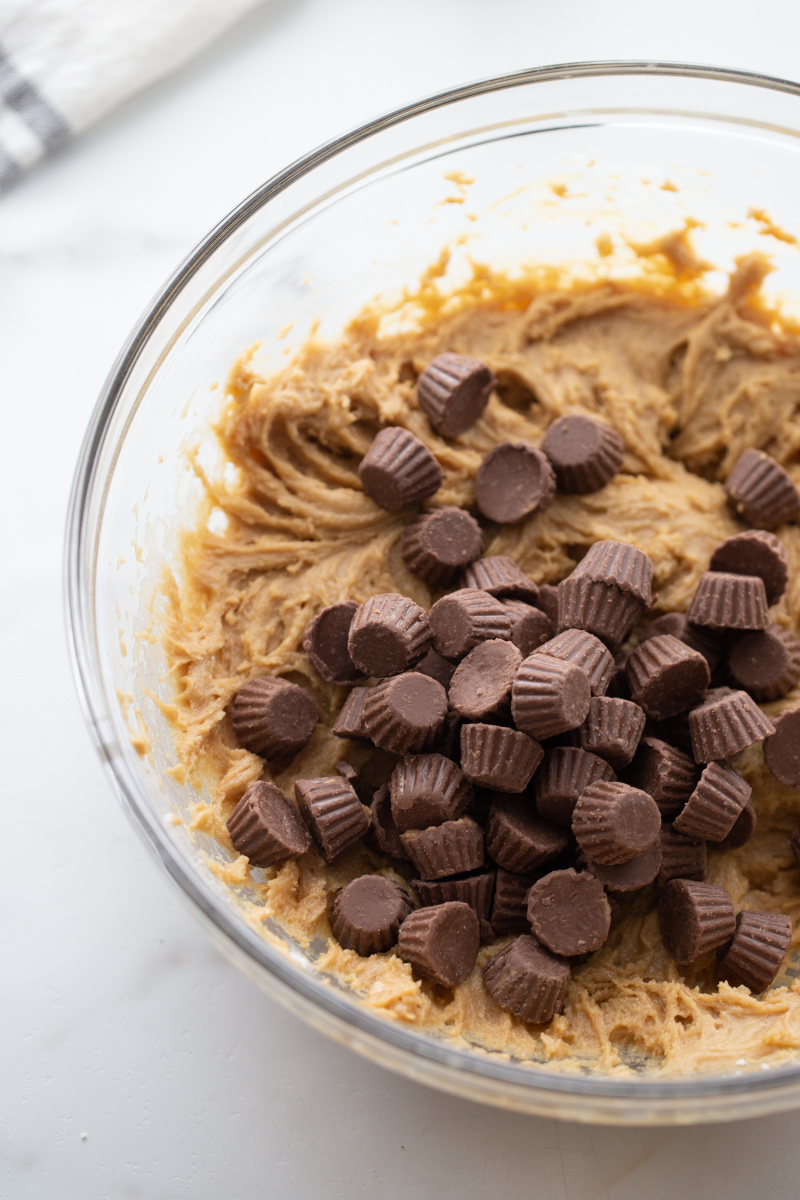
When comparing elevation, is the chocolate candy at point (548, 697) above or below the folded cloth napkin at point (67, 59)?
below

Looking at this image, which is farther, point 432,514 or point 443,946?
point 432,514

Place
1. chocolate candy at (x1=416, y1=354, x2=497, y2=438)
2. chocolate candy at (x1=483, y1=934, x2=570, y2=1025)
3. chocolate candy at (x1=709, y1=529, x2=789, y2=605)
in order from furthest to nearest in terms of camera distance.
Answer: chocolate candy at (x1=416, y1=354, x2=497, y2=438), chocolate candy at (x1=709, y1=529, x2=789, y2=605), chocolate candy at (x1=483, y1=934, x2=570, y2=1025)

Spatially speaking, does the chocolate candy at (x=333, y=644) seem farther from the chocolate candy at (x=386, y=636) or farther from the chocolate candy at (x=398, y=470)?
the chocolate candy at (x=398, y=470)

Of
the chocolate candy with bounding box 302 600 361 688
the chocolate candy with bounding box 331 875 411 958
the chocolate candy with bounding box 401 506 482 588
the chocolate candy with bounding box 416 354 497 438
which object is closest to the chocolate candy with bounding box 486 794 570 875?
the chocolate candy with bounding box 331 875 411 958

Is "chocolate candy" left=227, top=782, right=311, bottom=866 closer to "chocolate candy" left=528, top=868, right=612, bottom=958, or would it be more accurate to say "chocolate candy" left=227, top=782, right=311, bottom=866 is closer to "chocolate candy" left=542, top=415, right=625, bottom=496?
"chocolate candy" left=528, top=868, right=612, bottom=958

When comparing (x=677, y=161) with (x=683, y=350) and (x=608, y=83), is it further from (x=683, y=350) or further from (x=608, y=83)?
(x=683, y=350)

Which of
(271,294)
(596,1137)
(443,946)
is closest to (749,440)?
(271,294)

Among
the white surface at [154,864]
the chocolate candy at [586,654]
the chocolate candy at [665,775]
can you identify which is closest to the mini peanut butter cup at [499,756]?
the chocolate candy at [586,654]
